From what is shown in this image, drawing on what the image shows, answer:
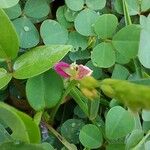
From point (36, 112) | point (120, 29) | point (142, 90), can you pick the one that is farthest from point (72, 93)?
point (142, 90)

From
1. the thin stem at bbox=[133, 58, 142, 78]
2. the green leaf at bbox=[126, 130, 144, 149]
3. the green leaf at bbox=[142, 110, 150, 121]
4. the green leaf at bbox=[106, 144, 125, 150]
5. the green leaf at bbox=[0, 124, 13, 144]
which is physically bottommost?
the green leaf at bbox=[106, 144, 125, 150]

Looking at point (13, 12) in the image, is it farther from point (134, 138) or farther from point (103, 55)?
point (134, 138)

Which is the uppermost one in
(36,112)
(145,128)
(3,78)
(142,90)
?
(142,90)

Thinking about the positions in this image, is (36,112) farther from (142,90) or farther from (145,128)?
(142,90)

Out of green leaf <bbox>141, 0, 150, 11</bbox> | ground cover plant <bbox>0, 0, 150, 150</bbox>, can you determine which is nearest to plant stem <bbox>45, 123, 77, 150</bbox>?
ground cover plant <bbox>0, 0, 150, 150</bbox>

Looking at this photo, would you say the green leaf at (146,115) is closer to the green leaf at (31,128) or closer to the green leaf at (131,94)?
the green leaf at (31,128)

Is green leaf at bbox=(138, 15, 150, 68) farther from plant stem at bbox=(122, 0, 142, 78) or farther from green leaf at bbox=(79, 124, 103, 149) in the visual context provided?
green leaf at bbox=(79, 124, 103, 149)

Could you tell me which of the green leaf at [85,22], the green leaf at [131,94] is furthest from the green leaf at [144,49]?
the green leaf at [131,94]
